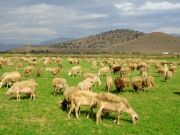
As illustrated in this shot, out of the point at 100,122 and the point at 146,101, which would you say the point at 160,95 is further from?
the point at 100,122

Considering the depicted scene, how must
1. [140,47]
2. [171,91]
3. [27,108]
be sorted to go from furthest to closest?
[140,47], [171,91], [27,108]

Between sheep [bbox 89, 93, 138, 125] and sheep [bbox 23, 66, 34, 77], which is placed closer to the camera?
sheep [bbox 89, 93, 138, 125]

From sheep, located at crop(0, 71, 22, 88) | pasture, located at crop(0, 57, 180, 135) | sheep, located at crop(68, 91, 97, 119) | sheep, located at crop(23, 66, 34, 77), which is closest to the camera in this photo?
pasture, located at crop(0, 57, 180, 135)

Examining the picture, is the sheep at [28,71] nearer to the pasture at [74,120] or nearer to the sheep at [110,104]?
the pasture at [74,120]

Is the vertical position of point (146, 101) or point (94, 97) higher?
point (94, 97)

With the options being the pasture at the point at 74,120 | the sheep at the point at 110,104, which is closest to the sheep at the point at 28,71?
the pasture at the point at 74,120

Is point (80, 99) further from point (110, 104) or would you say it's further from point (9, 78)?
point (9, 78)

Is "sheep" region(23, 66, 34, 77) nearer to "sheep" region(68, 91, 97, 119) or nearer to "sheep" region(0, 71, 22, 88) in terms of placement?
"sheep" region(0, 71, 22, 88)

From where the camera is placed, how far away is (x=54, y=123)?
10570 mm

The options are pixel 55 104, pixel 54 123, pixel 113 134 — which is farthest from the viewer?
pixel 55 104

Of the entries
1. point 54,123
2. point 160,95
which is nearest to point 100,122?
point 54,123

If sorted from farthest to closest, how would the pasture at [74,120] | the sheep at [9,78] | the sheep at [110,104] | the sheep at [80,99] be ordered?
the sheep at [9,78] < the sheep at [80,99] < the sheep at [110,104] < the pasture at [74,120]

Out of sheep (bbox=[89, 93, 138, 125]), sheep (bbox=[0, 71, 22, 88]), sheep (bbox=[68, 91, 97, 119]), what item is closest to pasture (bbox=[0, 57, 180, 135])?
sheep (bbox=[89, 93, 138, 125])

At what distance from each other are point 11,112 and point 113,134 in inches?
240
